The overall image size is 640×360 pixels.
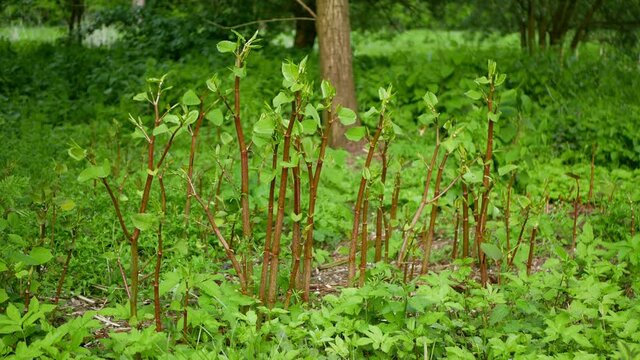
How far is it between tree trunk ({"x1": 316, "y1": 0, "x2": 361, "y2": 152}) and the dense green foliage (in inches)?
24.6

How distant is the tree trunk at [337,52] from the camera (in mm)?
7133

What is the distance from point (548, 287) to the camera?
3.41 meters

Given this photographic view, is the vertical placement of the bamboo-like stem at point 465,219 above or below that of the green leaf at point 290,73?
below

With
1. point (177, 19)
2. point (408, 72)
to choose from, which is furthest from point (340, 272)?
point (177, 19)

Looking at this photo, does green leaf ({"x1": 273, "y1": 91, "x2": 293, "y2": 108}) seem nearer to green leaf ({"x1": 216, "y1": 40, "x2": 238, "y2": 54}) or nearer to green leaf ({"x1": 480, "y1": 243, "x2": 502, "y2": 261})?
green leaf ({"x1": 216, "y1": 40, "x2": 238, "y2": 54})

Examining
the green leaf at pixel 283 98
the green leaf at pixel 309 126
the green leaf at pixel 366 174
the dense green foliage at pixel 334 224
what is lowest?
the dense green foliage at pixel 334 224

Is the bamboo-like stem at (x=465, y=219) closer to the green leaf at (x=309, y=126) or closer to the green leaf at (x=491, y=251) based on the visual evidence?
the green leaf at (x=491, y=251)

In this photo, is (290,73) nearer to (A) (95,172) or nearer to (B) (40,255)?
(A) (95,172)

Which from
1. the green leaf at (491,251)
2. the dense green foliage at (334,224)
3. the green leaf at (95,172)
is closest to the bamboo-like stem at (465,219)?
the dense green foliage at (334,224)

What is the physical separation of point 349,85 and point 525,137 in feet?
6.04

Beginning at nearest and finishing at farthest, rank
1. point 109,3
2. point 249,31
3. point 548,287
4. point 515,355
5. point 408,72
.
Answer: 1. point 515,355
2. point 548,287
3. point 408,72
4. point 249,31
5. point 109,3

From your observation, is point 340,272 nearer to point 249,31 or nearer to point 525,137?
point 525,137

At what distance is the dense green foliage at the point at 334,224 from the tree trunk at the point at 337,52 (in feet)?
2.05

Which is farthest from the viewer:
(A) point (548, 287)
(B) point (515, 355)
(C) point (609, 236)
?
(C) point (609, 236)
